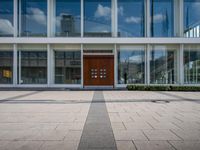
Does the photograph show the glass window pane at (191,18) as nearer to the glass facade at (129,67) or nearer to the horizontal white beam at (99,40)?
the horizontal white beam at (99,40)

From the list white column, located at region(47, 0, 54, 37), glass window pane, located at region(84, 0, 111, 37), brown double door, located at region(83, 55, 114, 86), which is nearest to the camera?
brown double door, located at region(83, 55, 114, 86)

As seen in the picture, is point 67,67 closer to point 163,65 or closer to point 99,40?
point 99,40

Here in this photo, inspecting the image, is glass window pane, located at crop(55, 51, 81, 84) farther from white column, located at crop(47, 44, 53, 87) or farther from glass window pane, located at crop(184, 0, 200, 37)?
glass window pane, located at crop(184, 0, 200, 37)

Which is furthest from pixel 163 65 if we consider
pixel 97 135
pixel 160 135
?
pixel 97 135

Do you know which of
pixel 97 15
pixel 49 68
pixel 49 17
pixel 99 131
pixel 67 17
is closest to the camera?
pixel 99 131

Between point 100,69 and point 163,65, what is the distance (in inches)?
213

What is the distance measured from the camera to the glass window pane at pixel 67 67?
68.6 feet

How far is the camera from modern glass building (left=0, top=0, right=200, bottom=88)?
20.8m

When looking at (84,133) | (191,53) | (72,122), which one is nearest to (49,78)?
(191,53)

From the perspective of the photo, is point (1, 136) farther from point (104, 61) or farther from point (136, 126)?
point (104, 61)

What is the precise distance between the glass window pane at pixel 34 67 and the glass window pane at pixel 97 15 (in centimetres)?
459

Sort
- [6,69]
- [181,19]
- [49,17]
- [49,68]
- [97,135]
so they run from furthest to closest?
[49,17]
[181,19]
[6,69]
[49,68]
[97,135]

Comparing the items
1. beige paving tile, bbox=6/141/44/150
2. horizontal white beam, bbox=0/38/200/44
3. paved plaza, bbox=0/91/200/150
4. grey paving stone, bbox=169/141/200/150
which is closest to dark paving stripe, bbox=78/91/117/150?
paved plaza, bbox=0/91/200/150

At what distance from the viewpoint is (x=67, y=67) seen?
69.1ft
